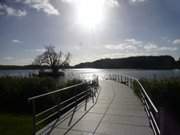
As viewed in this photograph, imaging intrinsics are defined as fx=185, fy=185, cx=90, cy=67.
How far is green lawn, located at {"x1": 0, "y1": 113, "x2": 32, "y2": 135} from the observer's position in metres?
5.62

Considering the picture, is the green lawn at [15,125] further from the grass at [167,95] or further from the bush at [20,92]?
the grass at [167,95]

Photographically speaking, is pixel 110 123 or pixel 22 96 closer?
pixel 110 123

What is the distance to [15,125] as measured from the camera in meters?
6.32

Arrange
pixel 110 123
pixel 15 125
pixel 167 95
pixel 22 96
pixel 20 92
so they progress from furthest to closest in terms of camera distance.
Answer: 1. pixel 167 95
2. pixel 20 92
3. pixel 22 96
4. pixel 15 125
5. pixel 110 123

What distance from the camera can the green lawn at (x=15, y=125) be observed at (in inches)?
221

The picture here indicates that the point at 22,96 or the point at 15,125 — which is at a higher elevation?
the point at 22,96

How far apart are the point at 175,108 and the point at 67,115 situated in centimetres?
572

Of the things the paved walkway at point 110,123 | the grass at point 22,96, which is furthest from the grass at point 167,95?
the grass at point 22,96

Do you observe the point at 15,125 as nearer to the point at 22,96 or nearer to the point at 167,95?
the point at 22,96

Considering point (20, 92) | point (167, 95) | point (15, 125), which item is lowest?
point (15, 125)

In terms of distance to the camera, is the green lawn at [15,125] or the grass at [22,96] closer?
the green lawn at [15,125]

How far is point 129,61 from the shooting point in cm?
7325

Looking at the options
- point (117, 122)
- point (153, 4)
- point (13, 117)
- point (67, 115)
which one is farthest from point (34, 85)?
point (153, 4)

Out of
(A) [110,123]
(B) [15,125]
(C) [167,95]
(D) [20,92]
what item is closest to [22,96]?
(D) [20,92]
